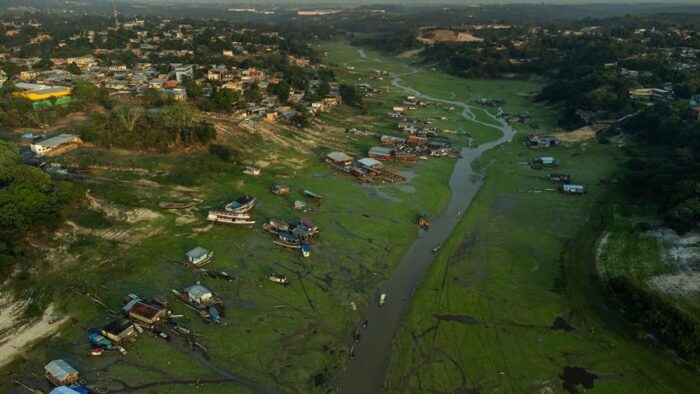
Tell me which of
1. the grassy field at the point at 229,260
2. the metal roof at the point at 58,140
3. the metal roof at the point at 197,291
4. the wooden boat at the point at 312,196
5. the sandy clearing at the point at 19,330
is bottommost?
the sandy clearing at the point at 19,330

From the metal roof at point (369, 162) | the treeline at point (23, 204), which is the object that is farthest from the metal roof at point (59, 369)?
the metal roof at point (369, 162)

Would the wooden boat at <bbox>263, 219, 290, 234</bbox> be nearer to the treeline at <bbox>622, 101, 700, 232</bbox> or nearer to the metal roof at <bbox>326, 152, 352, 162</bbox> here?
the metal roof at <bbox>326, 152, 352, 162</bbox>

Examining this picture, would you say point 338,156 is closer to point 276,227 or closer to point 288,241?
point 276,227

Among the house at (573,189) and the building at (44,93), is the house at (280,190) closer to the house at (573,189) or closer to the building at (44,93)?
the house at (573,189)

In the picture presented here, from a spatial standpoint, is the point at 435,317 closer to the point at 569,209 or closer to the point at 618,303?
the point at 618,303

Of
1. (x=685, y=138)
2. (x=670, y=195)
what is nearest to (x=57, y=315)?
(x=670, y=195)

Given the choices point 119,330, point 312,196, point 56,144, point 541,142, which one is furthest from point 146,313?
point 541,142

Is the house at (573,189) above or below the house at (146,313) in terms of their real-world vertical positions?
above
